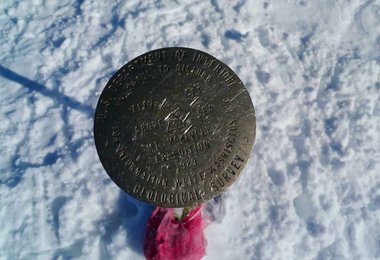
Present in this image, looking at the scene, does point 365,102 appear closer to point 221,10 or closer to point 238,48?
point 238,48

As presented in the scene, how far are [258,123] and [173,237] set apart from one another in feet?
3.43

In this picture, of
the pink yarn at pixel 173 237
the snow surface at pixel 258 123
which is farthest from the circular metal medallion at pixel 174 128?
the snow surface at pixel 258 123

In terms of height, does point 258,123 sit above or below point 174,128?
below

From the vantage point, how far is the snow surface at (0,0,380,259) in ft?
7.88

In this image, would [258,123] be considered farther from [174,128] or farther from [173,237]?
[173,237]

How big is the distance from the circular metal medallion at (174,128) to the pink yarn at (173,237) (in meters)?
0.48

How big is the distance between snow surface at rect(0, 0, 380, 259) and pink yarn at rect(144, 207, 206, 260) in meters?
0.13

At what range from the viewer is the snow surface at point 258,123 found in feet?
7.88

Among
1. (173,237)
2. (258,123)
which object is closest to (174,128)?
(173,237)

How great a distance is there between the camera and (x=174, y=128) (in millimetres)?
1966

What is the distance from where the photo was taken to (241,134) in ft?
6.51

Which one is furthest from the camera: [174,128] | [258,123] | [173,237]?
[258,123]

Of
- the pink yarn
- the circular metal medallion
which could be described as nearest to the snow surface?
the pink yarn

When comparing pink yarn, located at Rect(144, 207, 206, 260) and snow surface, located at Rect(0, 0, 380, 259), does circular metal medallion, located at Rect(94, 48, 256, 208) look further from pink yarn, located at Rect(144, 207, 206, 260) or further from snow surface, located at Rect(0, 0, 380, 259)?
snow surface, located at Rect(0, 0, 380, 259)
